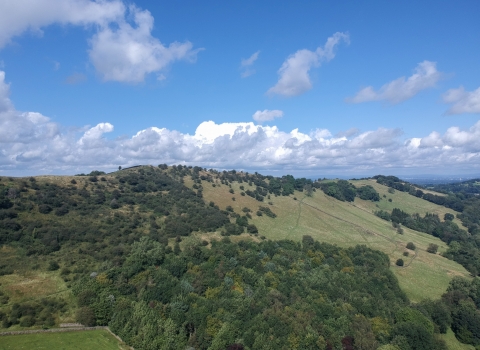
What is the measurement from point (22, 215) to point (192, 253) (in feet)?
146

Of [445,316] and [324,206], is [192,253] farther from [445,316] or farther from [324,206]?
[324,206]

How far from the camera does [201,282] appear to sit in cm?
6012

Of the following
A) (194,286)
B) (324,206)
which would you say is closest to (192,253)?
(194,286)

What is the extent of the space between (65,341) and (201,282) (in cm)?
2481

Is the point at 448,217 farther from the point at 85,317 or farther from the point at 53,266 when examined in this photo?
the point at 53,266

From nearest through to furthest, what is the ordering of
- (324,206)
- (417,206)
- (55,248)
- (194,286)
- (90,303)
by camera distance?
(90,303), (194,286), (55,248), (324,206), (417,206)

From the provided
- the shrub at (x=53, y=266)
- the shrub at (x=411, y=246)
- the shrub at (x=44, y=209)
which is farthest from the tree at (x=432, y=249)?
the shrub at (x=44, y=209)

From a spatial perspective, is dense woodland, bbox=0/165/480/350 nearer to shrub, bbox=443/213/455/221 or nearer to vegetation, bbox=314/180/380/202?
shrub, bbox=443/213/455/221

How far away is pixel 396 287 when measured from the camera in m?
69.6

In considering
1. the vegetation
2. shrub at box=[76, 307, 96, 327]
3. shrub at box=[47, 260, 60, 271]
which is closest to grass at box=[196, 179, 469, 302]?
the vegetation

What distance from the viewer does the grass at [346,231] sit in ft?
257

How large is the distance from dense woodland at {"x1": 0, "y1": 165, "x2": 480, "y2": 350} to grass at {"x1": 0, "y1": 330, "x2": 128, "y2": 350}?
2202 millimetres

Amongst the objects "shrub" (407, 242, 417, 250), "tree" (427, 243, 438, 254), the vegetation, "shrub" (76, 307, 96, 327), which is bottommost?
"tree" (427, 243, 438, 254)

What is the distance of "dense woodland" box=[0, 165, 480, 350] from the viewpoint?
48719 mm
